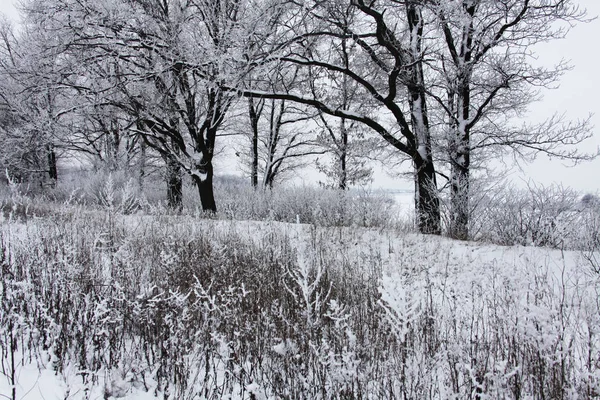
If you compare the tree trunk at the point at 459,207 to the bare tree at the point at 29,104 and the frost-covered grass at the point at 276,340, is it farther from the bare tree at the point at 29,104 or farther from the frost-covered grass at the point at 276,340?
the bare tree at the point at 29,104

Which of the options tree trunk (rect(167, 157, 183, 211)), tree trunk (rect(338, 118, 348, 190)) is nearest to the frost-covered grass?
tree trunk (rect(167, 157, 183, 211))

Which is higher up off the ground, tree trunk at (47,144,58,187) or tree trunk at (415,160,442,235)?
tree trunk at (47,144,58,187)

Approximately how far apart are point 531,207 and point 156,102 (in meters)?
10.6

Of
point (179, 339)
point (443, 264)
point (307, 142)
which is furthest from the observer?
point (307, 142)

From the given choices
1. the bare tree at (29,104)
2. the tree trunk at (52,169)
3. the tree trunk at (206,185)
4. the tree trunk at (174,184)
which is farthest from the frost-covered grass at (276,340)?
the tree trunk at (52,169)

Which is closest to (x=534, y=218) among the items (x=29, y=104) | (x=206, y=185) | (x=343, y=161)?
(x=206, y=185)

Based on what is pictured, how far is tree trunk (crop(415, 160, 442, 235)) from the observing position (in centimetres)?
918

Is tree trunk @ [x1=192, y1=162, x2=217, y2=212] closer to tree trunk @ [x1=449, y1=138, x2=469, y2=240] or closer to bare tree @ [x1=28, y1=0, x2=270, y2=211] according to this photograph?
bare tree @ [x1=28, y1=0, x2=270, y2=211]

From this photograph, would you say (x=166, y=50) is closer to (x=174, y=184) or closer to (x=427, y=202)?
(x=174, y=184)

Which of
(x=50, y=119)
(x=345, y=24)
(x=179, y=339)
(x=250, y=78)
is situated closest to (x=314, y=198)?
(x=250, y=78)

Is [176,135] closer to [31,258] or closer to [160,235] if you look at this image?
[160,235]

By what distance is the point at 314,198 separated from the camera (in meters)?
12.5

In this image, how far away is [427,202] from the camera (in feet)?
31.3

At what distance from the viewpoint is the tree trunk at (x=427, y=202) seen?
9.18 m
